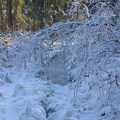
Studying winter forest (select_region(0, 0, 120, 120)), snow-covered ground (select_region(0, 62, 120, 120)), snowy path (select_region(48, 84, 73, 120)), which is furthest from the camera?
snowy path (select_region(48, 84, 73, 120))

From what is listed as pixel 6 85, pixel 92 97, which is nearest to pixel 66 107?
pixel 92 97

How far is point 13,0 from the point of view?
13.5 meters

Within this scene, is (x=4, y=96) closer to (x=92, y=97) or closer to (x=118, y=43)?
(x=92, y=97)

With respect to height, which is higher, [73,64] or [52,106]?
[73,64]

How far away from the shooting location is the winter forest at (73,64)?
10.8 ft

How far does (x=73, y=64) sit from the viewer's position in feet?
19.0

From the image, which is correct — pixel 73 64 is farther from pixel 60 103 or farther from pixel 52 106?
pixel 52 106

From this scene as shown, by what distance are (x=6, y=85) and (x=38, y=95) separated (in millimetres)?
1607

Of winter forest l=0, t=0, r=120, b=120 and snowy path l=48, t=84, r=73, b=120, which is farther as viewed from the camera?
snowy path l=48, t=84, r=73, b=120

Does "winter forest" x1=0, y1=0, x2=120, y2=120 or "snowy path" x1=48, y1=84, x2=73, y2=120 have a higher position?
"winter forest" x1=0, y1=0, x2=120, y2=120

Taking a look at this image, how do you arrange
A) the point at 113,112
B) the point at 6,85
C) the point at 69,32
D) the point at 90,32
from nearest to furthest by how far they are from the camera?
Answer: 1. the point at 90,32
2. the point at 69,32
3. the point at 113,112
4. the point at 6,85

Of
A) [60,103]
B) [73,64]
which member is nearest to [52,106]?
[60,103]

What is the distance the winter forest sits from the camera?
3.30 meters

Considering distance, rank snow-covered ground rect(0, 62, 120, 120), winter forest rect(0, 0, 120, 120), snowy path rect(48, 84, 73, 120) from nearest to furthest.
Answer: winter forest rect(0, 0, 120, 120), snow-covered ground rect(0, 62, 120, 120), snowy path rect(48, 84, 73, 120)
